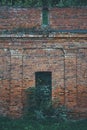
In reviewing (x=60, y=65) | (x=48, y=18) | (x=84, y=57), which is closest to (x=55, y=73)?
(x=60, y=65)

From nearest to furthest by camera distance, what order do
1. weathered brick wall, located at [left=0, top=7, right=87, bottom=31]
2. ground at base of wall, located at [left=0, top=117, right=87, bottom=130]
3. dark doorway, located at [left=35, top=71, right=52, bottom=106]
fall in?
ground at base of wall, located at [left=0, top=117, right=87, bottom=130] → weathered brick wall, located at [left=0, top=7, right=87, bottom=31] → dark doorway, located at [left=35, top=71, right=52, bottom=106]

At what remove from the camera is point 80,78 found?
12641mm

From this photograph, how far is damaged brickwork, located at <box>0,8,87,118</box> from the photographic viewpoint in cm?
1252

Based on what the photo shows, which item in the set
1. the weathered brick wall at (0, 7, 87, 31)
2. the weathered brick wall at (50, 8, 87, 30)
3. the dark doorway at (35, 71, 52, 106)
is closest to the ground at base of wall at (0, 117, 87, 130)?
the dark doorway at (35, 71, 52, 106)

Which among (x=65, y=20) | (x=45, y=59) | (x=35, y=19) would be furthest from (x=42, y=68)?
(x=65, y=20)

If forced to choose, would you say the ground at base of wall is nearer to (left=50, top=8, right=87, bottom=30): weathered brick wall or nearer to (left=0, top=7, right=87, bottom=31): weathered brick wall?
(left=0, top=7, right=87, bottom=31): weathered brick wall

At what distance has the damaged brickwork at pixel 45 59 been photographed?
1252 centimetres

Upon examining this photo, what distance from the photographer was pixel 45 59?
41.3 feet

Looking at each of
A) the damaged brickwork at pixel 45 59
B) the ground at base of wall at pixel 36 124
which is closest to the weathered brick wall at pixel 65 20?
the damaged brickwork at pixel 45 59

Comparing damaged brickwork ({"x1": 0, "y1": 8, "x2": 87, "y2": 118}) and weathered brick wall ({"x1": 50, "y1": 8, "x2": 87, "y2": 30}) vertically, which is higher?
weathered brick wall ({"x1": 50, "y1": 8, "x2": 87, "y2": 30})

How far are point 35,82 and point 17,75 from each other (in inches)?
27.8

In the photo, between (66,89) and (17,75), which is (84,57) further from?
(17,75)

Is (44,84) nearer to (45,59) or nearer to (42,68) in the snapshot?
(42,68)

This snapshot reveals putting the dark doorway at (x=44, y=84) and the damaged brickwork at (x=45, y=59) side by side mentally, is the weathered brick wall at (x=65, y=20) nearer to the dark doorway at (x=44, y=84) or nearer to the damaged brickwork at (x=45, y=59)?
the damaged brickwork at (x=45, y=59)
